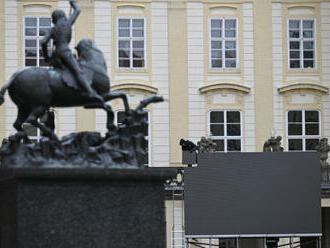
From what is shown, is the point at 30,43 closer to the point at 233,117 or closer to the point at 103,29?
the point at 103,29

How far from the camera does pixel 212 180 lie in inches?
1173

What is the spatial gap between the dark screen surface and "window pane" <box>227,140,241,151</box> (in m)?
5.46

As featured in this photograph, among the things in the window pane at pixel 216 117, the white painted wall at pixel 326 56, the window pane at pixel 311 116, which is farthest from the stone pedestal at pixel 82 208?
the white painted wall at pixel 326 56

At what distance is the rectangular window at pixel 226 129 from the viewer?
35.8 meters

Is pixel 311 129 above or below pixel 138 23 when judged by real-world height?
below

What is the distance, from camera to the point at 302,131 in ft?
118

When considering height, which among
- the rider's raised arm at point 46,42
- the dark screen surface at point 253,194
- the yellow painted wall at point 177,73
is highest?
the yellow painted wall at point 177,73

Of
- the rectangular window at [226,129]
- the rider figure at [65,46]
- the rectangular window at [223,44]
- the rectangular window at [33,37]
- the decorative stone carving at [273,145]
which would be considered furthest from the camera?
the rectangular window at [223,44]

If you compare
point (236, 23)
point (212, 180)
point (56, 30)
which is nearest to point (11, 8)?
point (236, 23)

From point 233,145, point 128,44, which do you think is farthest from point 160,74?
point 233,145

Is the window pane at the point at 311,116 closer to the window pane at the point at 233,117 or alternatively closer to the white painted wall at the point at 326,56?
the white painted wall at the point at 326,56

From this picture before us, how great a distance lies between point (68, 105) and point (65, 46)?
68 centimetres

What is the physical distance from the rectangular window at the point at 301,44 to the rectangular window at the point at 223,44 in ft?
5.94

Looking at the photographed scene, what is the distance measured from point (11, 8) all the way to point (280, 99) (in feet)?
29.4
